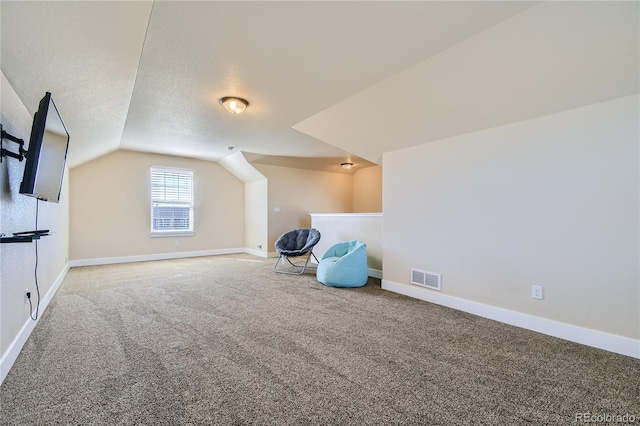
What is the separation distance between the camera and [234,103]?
10.3 ft

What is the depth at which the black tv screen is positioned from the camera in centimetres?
173

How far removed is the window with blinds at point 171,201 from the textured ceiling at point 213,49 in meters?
2.93

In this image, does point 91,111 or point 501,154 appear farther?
point 91,111

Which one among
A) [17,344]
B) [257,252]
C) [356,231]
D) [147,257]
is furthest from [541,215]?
[147,257]

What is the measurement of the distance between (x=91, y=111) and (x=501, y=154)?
4.30 m

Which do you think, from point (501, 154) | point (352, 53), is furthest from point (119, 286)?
point (501, 154)

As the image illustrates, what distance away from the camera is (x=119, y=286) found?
407 centimetres

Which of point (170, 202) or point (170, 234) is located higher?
point (170, 202)

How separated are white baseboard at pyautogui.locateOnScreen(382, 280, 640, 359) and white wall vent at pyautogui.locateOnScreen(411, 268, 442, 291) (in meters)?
0.07

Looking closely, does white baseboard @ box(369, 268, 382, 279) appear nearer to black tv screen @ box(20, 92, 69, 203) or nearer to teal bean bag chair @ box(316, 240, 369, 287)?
teal bean bag chair @ box(316, 240, 369, 287)

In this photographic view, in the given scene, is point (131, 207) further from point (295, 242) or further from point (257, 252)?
point (295, 242)

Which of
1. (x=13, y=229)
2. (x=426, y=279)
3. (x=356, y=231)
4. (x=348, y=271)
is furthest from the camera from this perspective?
(x=356, y=231)

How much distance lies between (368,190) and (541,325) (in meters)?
5.47

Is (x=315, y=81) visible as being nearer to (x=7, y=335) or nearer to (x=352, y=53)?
(x=352, y=53)
